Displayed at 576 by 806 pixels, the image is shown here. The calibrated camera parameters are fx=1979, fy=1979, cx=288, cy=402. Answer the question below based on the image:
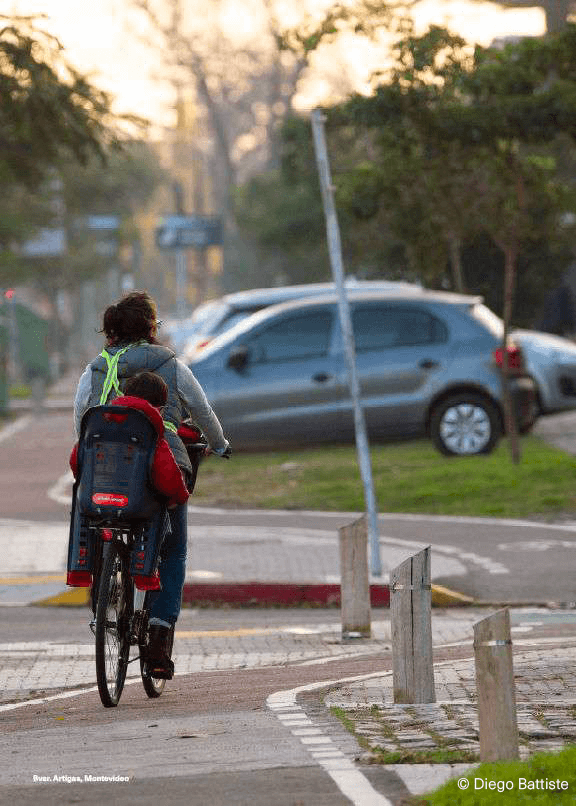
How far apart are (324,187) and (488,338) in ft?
28.1

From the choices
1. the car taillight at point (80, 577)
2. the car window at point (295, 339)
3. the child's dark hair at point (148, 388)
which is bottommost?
the car taillight at point (80, 577)

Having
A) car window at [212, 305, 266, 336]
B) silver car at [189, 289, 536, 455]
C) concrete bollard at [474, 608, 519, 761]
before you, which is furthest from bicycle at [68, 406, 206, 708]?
car window at [212, 305, 266, 336]

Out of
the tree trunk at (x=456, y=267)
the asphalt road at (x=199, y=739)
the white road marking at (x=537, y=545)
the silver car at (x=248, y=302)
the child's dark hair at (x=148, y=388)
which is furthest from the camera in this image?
the silver car at (x=248, y=302)

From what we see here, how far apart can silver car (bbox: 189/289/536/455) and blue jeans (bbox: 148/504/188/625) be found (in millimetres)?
13192

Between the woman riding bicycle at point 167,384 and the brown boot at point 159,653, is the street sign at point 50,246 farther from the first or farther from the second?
the brown boot at point 159,653

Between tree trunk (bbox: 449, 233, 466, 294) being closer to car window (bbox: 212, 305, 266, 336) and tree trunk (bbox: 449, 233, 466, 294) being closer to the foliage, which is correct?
car window (bbox: 212, 305, 266, 336)

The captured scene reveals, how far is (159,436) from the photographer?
763 centimetres

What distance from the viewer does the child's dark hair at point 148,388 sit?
25.5ft

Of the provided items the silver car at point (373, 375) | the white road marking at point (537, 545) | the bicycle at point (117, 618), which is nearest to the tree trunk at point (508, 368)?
the silver car at point (373, 375)

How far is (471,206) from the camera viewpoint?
21266 millimetres

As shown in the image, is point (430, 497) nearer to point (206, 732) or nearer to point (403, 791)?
point (206, 732)

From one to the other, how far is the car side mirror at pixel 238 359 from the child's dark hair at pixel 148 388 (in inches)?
545

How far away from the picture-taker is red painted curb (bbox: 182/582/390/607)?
12984 mm

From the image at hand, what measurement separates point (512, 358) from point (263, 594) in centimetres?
856
